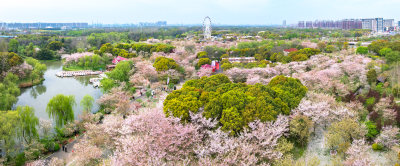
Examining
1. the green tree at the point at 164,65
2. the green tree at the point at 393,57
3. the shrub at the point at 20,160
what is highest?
the green tree at the point at 393,57

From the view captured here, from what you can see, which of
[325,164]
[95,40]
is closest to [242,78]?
[325,164]

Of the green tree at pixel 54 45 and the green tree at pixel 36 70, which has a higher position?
the green tree at pixel 54 45

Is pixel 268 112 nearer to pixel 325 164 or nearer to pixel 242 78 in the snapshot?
pixel 325 164

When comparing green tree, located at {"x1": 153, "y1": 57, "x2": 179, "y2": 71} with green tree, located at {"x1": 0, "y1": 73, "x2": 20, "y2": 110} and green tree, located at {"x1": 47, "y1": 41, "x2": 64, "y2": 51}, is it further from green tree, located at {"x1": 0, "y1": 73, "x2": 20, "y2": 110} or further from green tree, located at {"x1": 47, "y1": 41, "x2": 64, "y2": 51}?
green tree, located at {"x1": 47, "y1": 41, "x2": 64, "y2": 51}

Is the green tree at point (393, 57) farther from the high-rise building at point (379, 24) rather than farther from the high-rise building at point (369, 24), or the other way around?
the high-rise building at point (379, 24)

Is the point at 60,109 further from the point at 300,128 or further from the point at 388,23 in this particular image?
the point at 388,23

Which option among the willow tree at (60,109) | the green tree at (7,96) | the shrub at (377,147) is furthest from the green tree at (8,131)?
the shrub at (377,147)

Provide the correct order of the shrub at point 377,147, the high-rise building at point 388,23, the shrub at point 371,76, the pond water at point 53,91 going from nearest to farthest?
1. the shrub at point 377,147
2. the pond water at point 53,91
3. the shrub at point 371,76
4. the high-rise building at point 388,23
